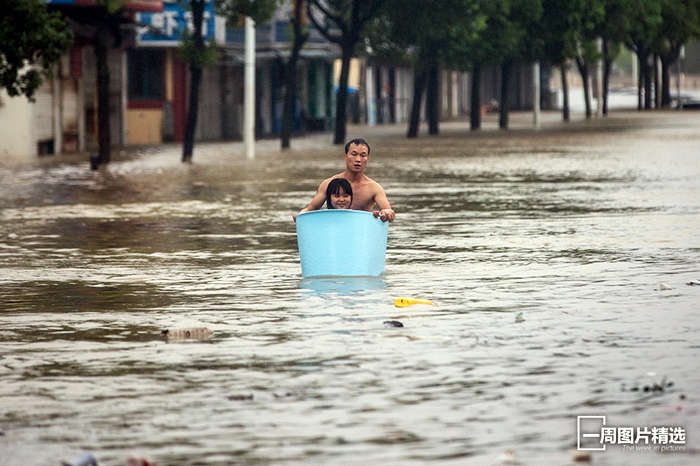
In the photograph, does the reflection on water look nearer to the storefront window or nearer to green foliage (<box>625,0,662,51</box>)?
the storefront window

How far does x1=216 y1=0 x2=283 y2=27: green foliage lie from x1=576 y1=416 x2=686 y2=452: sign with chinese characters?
33.9 metres

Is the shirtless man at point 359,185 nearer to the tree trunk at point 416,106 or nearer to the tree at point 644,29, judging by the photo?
the tree trunk at point 416,106

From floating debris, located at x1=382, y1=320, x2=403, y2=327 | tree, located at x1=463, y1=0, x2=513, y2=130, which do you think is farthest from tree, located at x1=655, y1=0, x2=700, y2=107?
floating debris, located at x1=382, y1=320, x2=403, y2=327

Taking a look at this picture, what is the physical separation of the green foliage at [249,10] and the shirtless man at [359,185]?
1094 inches

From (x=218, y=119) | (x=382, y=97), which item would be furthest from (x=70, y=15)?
(x=382, y=97)

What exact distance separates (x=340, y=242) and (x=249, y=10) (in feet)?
93.2

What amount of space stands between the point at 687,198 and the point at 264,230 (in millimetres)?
6753

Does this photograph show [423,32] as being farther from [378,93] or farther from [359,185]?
[359,185]

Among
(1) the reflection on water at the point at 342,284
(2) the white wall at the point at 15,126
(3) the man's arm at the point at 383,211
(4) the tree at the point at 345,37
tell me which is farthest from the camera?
(4) the tree at the point at 345,37

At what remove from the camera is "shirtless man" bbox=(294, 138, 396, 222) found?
12.8 m

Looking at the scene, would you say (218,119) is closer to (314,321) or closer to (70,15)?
(70,15)

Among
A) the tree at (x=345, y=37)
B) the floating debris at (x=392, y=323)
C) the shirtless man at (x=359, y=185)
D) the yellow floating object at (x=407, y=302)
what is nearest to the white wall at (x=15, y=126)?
the tree at (x=345, y=37)

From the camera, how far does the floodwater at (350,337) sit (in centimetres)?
696

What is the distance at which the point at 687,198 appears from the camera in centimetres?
2248
